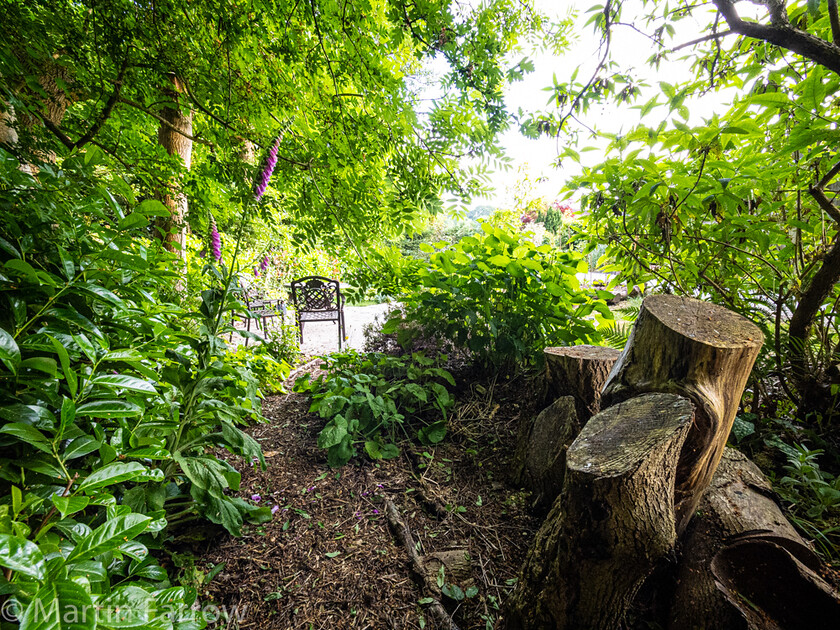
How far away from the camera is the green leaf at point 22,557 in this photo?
42cm

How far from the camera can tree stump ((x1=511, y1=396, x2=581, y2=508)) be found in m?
1.63

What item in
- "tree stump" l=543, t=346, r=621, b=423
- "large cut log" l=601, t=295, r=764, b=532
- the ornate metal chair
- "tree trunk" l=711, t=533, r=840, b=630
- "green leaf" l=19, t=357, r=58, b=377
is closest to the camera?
"green leaf" l=19, t=357, r=58, b=377

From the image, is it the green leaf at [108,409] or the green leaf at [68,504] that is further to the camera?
the green leaf at [108,409]

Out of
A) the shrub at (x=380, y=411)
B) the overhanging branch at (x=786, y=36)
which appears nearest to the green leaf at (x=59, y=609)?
the shrub at (x=380, y=411)

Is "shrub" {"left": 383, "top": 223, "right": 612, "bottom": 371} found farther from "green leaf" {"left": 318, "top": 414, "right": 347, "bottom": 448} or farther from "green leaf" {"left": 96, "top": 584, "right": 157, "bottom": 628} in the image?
"green leaf" {"left": 96, "top": 584, "right": 157, "bottom": 628}

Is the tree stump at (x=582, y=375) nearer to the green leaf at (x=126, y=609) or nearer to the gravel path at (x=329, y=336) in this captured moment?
the green leaf at (x=126, y=609)

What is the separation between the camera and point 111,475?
0.61 metres

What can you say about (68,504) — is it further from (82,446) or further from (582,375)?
(582,375)

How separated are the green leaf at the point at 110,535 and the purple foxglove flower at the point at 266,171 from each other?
1.53 meters

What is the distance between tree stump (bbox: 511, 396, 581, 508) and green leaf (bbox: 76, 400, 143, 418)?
1.66m

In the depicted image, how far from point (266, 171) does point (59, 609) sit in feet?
5.90

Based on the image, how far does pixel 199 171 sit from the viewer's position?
6.99ft

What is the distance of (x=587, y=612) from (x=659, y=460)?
20.2 inches

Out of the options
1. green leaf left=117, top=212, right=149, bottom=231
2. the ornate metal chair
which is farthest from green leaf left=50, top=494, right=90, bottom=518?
the ornate metal chair
